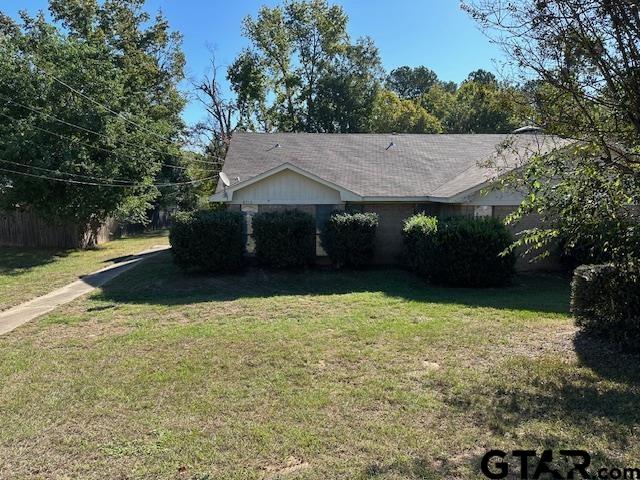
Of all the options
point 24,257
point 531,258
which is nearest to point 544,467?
point 531,258

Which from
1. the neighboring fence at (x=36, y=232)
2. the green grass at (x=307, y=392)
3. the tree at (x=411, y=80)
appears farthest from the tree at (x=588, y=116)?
the tree at (x=411, y=80)

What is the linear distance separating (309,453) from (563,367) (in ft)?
11.7

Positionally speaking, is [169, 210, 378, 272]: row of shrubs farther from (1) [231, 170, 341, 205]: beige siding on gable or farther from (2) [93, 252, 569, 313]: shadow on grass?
(1) [231, 170, 341, 205]: beige siding on gable

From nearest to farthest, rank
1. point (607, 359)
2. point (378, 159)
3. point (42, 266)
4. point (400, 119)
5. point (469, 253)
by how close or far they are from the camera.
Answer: point (607, 359)
point (469, 253)
point (42, 266)
point (378, 159)
point (400, 119)

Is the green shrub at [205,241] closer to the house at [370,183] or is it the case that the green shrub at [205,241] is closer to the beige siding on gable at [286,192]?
the house at [370,183]

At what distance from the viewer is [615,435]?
13.3 feet

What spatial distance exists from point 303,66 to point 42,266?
29.4 meters

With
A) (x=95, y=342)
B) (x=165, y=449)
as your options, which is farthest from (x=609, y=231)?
(x=95, y=342)

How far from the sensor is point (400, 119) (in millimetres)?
40125

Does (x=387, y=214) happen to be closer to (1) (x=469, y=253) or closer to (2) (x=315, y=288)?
(1) (x=469, y=253)

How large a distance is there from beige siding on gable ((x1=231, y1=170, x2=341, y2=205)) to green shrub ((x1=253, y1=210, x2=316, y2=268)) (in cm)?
132

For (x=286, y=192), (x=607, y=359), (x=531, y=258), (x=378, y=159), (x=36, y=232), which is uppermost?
(x=378, y=159)

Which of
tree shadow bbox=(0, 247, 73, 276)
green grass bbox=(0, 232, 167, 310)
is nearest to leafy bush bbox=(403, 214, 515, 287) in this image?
green grass bbox=(0, 232, 167, 310)

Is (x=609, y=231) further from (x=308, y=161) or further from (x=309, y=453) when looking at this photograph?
(x=308, y=161)
